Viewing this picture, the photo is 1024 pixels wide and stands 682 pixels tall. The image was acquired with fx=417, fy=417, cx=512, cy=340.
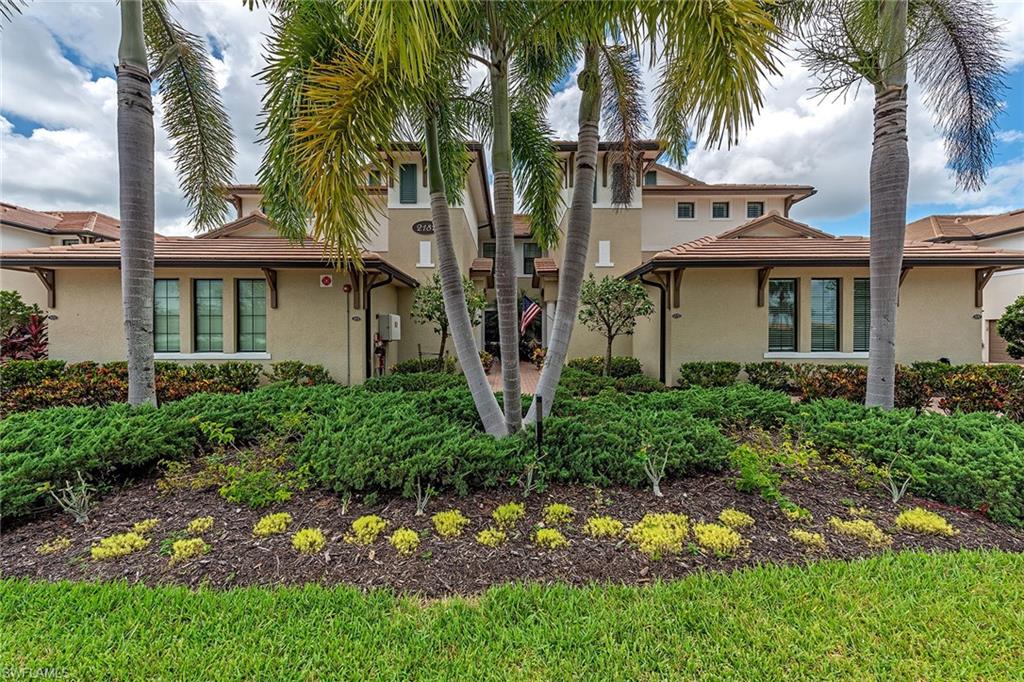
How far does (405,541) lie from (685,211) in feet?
63.4

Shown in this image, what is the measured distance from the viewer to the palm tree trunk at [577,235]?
519 centimetres

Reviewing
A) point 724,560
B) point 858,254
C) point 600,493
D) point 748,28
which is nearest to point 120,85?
point 748,28

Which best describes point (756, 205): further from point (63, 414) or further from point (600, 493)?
point (63, 414)

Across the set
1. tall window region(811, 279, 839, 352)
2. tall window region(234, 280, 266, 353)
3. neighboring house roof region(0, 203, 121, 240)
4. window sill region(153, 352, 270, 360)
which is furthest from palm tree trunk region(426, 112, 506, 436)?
neighboring house roof region(0, 203, 121, 240)

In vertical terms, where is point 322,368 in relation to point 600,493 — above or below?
above

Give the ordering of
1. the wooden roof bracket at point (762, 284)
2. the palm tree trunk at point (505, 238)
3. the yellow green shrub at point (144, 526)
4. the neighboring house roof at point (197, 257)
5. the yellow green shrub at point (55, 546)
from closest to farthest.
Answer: the yellow green shrub at point (55, 546) → the yellow green shrub at point (144, 526) → the palm tree trunk at point (505, 238) → the neighboring house roof at point (197, 257) → the wooden roof bracket at point (762, 284)

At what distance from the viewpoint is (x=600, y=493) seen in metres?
4.12

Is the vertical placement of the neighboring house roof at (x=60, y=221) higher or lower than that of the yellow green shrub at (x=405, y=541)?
higher

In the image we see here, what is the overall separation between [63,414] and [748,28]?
8164 millimetres

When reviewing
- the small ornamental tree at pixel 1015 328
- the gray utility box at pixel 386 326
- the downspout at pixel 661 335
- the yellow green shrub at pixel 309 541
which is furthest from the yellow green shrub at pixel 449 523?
the small ornamental tree at pixel 1015 328

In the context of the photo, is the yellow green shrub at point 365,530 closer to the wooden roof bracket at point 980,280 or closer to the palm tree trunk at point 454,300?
the palm tree trunk at point 454,300

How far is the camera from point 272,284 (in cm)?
994

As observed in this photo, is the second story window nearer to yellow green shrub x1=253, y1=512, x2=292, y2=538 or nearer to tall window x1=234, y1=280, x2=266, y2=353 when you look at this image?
tall window x1=234, y1=280, x2=266, y2=353

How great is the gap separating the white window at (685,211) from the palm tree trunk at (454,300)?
1637 cm
